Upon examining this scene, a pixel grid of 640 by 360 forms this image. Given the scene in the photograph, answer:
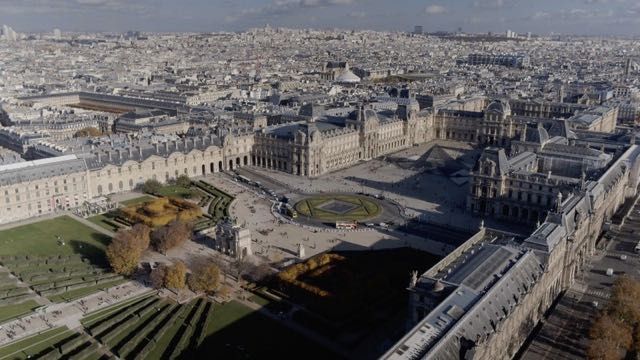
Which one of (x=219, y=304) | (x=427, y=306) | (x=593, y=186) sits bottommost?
(x=219, y=304)

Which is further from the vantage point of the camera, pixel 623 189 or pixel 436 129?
pixel 436 129

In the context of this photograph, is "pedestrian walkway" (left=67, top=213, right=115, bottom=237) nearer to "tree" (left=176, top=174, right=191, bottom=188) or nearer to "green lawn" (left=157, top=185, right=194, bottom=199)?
"green lawn" (left=157, top=185, right=194, bottom=199)

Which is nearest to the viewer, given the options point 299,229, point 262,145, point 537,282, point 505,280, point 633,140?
point 505,280

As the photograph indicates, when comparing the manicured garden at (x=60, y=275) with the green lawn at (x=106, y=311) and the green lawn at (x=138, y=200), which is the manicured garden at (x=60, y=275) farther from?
the green lawn at (x=138, y=200)

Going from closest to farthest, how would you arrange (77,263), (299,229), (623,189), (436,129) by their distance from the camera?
(77,263) < (299,229) < (623,189) < (436,129)

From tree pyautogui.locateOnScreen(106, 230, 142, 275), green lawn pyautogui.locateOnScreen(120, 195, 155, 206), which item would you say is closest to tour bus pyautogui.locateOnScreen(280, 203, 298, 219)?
green lawn pyautogui.locateOnScreen(120, 195, 155, 206)

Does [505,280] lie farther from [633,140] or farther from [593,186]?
[633,140]

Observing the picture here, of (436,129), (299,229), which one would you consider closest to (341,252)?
(299,229)
